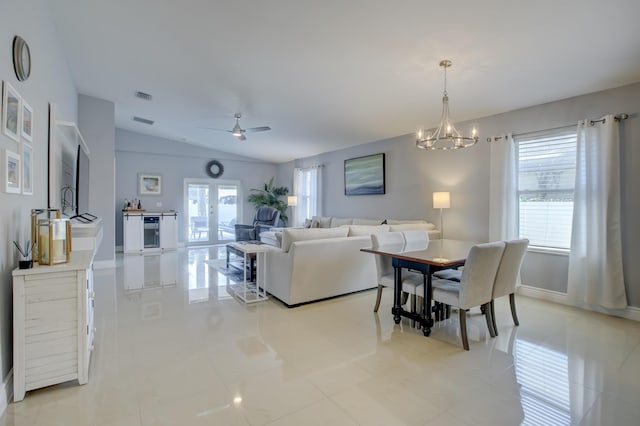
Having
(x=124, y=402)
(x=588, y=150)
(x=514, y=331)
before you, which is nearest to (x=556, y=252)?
(x=588, y=150)

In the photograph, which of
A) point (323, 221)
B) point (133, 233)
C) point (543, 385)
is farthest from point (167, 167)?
point (543, 385)

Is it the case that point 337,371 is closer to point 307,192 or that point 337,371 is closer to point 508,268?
point 508,268

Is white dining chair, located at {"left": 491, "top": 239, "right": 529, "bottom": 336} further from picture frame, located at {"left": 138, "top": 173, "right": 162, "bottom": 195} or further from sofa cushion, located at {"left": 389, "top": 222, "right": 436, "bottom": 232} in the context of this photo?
picture frame, located at {"left": 138, "top": 173, "right": 162, "bottom": 195}

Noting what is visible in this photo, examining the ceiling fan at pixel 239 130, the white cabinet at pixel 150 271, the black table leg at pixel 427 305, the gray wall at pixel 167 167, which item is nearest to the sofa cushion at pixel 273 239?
the white cabinet at pixel 150 271

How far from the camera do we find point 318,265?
3740 millimetres

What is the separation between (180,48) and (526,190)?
4.76 meters

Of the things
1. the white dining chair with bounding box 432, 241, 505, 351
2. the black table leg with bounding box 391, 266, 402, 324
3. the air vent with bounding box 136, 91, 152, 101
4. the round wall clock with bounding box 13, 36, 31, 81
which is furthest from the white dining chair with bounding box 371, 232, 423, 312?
the air vent with bounding box 136, 91, 152, 101

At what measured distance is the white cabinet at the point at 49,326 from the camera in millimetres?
1886

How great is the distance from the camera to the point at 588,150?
3.63 meters

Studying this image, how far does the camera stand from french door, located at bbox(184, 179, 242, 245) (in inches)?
348

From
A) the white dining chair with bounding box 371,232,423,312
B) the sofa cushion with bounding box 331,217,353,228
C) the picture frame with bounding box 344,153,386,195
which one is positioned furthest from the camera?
the sofa cushion with bounding box 331,217,353,228

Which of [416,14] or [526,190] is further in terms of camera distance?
[526,190]

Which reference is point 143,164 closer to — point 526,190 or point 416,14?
point 416,14

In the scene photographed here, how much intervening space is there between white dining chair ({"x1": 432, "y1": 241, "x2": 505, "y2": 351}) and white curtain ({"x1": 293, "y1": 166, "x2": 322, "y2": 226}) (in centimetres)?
563
